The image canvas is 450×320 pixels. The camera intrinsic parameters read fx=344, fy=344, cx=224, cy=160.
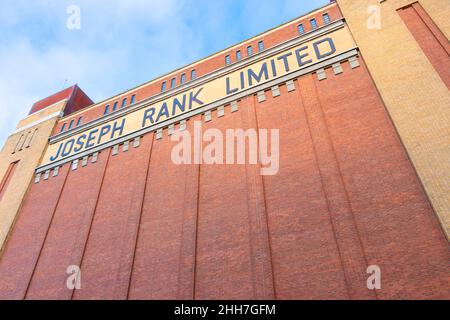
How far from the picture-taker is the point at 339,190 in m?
11.4

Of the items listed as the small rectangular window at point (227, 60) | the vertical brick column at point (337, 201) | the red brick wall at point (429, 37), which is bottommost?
the vertical brick column at point (337, 201)

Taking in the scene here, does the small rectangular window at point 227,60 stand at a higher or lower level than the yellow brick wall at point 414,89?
higher

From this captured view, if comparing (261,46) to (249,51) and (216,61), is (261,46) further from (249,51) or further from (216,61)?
(216,61)

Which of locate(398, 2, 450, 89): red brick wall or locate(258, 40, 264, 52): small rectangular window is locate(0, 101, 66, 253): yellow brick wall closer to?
locate(258, 40, 264, 52): small rectangular window

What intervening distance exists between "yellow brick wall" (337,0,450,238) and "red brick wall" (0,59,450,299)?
466 mm

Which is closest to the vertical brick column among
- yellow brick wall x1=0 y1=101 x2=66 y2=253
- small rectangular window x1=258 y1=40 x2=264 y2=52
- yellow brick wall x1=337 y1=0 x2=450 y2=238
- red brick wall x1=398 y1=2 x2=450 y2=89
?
yellow brick wall x1=337 y1=0 x2=450 y2=238

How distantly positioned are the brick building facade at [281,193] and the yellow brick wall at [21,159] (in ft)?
0.85

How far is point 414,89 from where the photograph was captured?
39.3 ft

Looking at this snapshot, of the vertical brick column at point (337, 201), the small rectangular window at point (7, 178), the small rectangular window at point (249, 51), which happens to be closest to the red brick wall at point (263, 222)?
the vertical brick column at point (337, 201)

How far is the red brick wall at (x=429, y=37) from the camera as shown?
40.2 feet

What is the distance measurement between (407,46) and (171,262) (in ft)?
40.4

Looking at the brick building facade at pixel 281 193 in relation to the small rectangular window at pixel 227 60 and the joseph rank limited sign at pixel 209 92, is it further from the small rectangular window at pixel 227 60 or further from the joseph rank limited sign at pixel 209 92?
the small rectangular window at pixel 227 60

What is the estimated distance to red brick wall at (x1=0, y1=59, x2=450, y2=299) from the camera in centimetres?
977

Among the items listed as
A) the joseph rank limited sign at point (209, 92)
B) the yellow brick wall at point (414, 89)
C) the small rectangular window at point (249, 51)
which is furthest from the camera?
the small rectangular window at point (249, 51)
